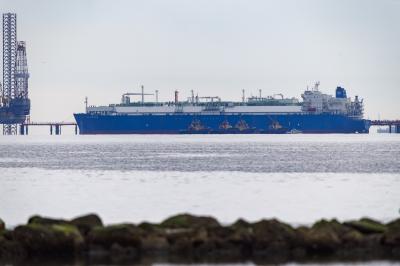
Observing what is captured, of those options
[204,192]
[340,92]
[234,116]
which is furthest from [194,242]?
[340,92]

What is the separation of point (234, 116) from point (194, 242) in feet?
497

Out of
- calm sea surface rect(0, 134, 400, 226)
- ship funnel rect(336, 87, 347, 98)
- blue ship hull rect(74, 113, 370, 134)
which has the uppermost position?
ship funnel rect(336, 87, 347, 98)

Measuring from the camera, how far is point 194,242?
21.1 m

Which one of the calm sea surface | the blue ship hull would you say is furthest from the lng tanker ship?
the calm sea surface

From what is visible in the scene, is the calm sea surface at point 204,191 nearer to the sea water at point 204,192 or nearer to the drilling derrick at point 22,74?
the sea water at point 204,192

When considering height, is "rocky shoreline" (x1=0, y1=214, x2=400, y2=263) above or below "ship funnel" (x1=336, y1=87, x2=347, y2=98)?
below

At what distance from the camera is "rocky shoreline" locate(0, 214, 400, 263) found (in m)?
20.7

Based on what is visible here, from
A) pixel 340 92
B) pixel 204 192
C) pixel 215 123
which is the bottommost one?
pixel 204 192

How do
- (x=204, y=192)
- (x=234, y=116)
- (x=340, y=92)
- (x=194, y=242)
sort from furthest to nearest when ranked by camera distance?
(x=340, y=92)
(x=234, y=116)
(x=204, y=192)
(x=194, y=242)

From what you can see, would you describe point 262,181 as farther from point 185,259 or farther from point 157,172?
point 185,259

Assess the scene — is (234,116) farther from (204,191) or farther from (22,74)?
(204,191)

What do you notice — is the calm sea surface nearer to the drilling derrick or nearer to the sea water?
the sea water

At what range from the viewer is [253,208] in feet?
102

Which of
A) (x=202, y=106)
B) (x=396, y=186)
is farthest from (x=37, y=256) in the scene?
(x=202, y=106)
